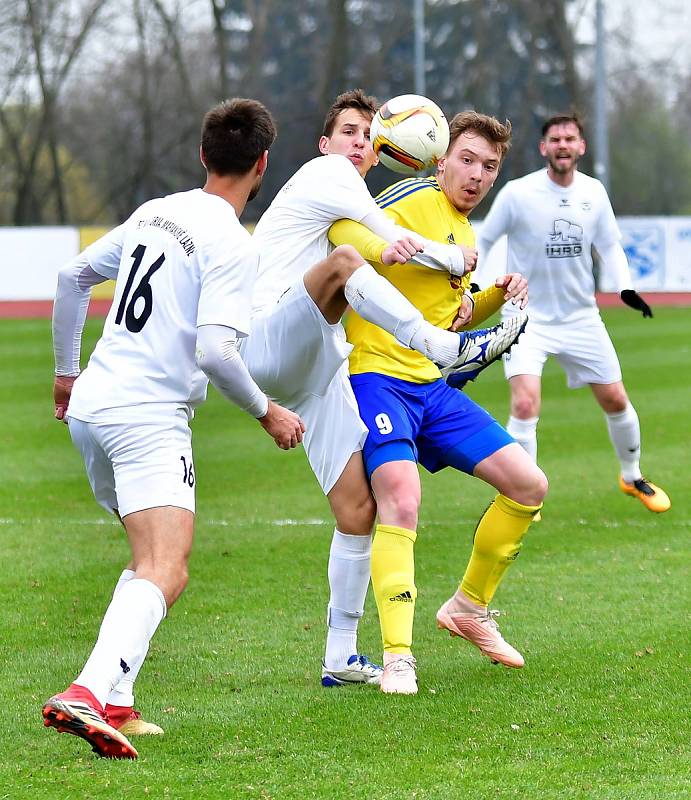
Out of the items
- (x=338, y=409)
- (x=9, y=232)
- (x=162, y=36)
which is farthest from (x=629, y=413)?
(x=162, y=36)

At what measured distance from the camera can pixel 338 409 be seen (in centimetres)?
488

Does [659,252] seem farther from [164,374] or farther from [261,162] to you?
[164,374]

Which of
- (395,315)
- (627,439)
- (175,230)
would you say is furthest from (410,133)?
(627,439)

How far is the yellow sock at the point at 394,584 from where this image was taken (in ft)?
15.5

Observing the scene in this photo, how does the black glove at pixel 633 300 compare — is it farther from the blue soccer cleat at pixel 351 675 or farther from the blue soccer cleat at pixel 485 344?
the blue soccer cleat at pixel 351 675

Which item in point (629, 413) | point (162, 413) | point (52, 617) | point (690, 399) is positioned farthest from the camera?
point (690, 399)

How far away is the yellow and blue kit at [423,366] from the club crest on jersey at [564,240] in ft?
11.5

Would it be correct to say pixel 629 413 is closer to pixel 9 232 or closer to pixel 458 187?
pixel 458 187

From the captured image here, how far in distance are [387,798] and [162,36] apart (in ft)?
127

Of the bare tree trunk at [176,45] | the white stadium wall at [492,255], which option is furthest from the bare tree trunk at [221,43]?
the white stadium wall at [492,255]

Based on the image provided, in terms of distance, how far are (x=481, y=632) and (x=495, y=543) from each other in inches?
13.7

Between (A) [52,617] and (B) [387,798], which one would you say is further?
(A) [52,617]

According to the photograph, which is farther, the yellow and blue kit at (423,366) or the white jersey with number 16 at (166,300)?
the yellow and blue kit at (423,366)

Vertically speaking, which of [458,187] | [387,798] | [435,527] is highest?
[458,187]
